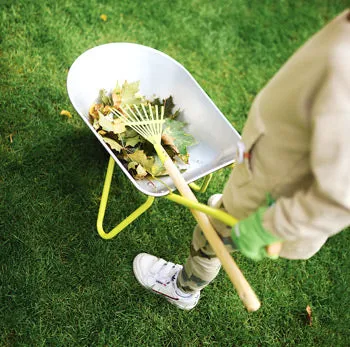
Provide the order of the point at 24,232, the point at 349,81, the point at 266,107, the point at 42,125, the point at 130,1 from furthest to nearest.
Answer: the point at 130,1 → the point at 42,125 → the point at 24,232 → the point at 266,107 → the point at 349,81

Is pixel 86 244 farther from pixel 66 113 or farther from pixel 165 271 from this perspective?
pixel 66 113

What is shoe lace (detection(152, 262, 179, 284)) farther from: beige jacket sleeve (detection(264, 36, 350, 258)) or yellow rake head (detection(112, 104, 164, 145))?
beige jacket sleeve (detection(264, 36, 350, 258))

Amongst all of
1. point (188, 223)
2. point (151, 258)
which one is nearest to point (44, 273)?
point (151, 258)

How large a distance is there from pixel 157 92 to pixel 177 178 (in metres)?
0.65

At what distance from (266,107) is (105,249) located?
1.20 meters

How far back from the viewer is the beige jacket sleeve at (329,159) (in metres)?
0.99

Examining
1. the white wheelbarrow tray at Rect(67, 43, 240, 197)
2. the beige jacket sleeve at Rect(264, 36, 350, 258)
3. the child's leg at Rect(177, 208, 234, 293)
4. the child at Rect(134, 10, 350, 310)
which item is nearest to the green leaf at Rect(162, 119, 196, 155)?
the white wheelbarrow tray at Rect(67, 43, 240, 197)

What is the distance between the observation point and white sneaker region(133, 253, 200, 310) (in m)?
1.97

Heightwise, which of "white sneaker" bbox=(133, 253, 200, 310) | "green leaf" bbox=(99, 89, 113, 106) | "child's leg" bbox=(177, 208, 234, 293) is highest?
"green leaf" bbox=(99, 89, 113, 106)

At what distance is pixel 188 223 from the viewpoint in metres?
2.28

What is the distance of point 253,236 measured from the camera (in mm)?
1164


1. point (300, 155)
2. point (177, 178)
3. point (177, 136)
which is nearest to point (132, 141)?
point (177, 136)

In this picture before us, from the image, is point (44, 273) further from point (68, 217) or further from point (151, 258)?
point (151, 258)

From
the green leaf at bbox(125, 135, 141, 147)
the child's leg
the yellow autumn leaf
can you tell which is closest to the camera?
the child's leg
